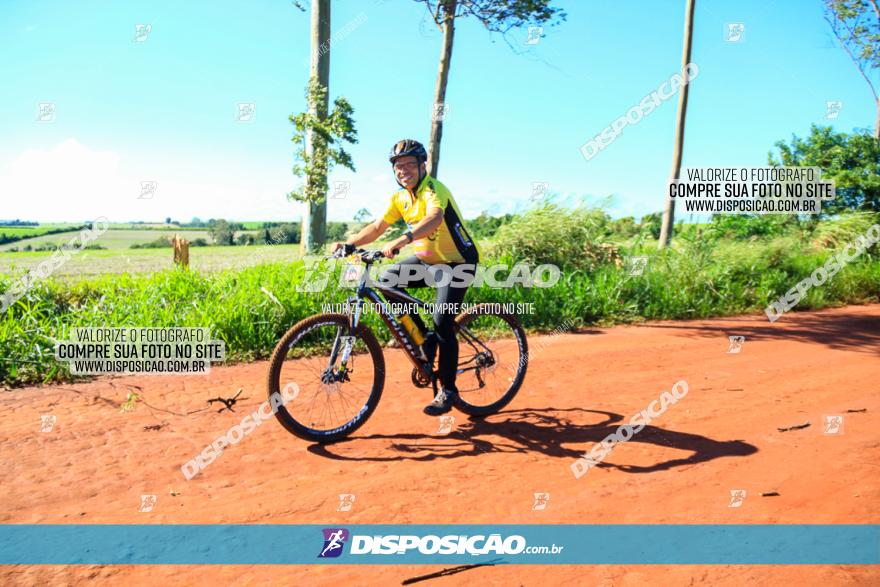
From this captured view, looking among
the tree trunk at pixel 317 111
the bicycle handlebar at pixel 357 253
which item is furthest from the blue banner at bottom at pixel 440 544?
the tree trunk at pixel 317 111

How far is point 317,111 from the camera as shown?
8.97m

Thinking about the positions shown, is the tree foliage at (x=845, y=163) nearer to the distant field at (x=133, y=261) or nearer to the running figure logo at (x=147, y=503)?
the distant field at (x=133, y=261)

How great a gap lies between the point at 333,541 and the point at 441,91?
9.40m

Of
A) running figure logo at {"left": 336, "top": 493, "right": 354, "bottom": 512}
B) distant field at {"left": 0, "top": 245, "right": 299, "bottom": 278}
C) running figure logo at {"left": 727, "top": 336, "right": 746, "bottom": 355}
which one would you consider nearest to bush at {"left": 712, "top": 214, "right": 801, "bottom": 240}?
running figure logo at {"left": 727, "top": 336, "right": 746, "bottom": 355}

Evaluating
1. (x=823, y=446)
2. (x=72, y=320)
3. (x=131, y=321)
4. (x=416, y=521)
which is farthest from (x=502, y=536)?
(x=72, y=320)

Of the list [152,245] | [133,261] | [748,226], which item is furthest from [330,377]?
[748,226]

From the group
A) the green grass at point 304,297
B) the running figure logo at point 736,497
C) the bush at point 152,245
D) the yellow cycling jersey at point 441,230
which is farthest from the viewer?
the bush at point 152,245

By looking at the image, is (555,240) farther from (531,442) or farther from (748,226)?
(531,442)

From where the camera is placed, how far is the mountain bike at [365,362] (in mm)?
4473

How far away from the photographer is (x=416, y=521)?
3410mm

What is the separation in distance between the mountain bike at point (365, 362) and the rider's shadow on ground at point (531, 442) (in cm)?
23

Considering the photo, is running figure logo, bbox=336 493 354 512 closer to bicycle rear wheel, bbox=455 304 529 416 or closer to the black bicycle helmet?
bicycle rear wheel, bbox=455 304 529 416

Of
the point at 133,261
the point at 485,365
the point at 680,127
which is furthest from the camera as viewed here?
the point at 680,127

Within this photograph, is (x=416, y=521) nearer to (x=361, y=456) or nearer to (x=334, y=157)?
(x=361, y=456)
